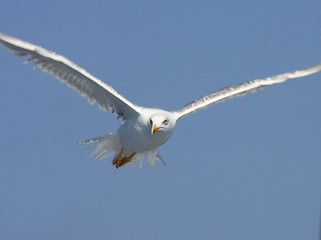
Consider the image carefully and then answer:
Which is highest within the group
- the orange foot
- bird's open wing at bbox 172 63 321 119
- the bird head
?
bird's open wing at bbox 172 63 321 119

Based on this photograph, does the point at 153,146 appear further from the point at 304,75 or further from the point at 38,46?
the point at 304,75

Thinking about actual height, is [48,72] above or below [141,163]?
above

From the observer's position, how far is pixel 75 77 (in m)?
17.1

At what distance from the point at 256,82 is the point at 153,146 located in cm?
382

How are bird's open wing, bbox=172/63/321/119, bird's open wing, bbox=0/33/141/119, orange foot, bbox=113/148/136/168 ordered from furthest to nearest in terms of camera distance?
orange foot, bbox=113/148/136/168
bird's open wing, bbox=172/63/321/119
bird's open wing, bbox=0/33/141/119

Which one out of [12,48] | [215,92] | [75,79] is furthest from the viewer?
[215,92]

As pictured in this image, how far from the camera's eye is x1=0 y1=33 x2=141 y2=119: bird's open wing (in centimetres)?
1598

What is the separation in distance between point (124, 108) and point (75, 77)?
1.46 meters

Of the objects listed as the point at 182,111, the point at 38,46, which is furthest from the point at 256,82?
the point at 38,46

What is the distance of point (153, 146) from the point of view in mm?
17250

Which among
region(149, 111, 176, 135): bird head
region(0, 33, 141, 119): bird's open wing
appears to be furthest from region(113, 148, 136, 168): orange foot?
region(149, 111, 176, 135): bird head

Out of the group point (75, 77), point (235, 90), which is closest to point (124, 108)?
point (75, 77)

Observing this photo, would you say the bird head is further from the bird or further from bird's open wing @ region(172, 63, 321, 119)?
bird's open wing @ region(172, 63, 321, 119)

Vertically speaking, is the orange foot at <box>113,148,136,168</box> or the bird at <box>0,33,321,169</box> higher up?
the bird at <box>0,33,321,169</box>
